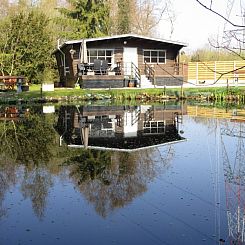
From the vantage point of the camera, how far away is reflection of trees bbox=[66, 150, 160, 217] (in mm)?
5621

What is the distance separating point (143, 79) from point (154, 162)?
843 inches

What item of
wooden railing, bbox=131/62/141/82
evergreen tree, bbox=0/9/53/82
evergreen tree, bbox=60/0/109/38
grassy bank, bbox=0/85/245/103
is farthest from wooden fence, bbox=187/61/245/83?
evergreen tree, bbox=0/9/53/82

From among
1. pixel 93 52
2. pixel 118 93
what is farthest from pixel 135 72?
pixel 118 93

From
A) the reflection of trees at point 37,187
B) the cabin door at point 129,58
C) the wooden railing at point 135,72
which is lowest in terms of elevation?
the reflection of trees at point 37,187

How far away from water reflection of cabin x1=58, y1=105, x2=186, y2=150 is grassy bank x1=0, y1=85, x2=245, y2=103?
7036 millimetres

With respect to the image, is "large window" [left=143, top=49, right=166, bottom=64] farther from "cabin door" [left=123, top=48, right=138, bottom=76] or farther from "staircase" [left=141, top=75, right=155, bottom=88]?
"staircase" [left=141, top=75, right=155, bottom=88]

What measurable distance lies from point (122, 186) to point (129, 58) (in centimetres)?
2362

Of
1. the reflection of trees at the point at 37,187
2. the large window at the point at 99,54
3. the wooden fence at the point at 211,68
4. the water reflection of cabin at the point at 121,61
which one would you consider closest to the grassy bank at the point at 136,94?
the water reflection of cabin at the point at 121,61

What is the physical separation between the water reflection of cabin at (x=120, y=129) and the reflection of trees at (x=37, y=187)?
8.43 ft

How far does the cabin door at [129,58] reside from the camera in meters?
28.8

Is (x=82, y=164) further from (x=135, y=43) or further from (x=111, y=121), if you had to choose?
(x=135, y=43)

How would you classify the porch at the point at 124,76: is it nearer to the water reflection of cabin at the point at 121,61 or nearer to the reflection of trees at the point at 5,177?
the water reflection of cabin at the point at 121,61

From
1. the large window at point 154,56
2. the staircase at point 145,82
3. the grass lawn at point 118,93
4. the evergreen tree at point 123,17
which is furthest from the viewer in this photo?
the evergreen tree at point 123,17

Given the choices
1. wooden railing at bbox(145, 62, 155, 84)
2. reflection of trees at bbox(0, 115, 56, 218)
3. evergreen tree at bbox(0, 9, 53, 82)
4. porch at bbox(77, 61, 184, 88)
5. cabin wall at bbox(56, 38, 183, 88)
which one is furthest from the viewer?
evergreen tree at bbox(0, 9, 53, 82)
